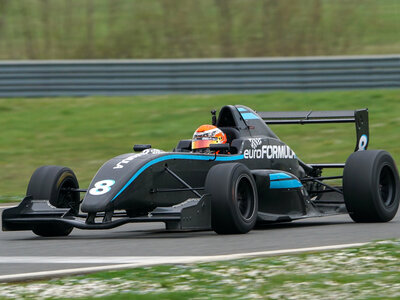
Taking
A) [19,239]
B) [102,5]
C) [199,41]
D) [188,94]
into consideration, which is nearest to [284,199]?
[19,239]

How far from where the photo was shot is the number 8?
9211 mm

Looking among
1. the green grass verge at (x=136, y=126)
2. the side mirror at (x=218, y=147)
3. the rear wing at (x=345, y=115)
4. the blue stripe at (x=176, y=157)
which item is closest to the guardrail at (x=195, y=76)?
the green grass verge at (x=136, y=126)

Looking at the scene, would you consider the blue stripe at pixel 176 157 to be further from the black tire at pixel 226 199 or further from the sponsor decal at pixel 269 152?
the black tire at pixel 226 199

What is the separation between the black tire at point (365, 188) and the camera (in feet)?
34.2

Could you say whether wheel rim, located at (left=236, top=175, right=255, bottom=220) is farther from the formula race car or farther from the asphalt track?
the asphalt track

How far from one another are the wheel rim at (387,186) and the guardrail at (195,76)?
8.63m

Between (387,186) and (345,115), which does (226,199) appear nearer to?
(387,186)

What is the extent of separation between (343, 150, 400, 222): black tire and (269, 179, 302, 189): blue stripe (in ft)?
1.89

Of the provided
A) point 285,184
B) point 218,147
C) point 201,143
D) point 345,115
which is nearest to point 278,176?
point 285,184

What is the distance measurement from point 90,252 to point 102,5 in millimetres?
18351

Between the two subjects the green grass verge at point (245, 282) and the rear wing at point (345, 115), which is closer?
the green grass verge at point (245, 282)

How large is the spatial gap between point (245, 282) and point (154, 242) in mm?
2933

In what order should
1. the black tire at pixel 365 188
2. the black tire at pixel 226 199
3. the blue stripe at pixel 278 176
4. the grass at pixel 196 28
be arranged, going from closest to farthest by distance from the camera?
the black tire at pixel 226 199
the black tire at pixel 365 188
the blue stripe at pixel 278 176
the grass at pixel 196 28

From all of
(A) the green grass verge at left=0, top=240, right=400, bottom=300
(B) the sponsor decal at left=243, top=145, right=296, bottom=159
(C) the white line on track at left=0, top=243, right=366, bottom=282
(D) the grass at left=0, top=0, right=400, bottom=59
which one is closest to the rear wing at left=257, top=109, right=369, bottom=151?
(B) the sponsor decal at left=243, top=145, right=296, bottom=159
